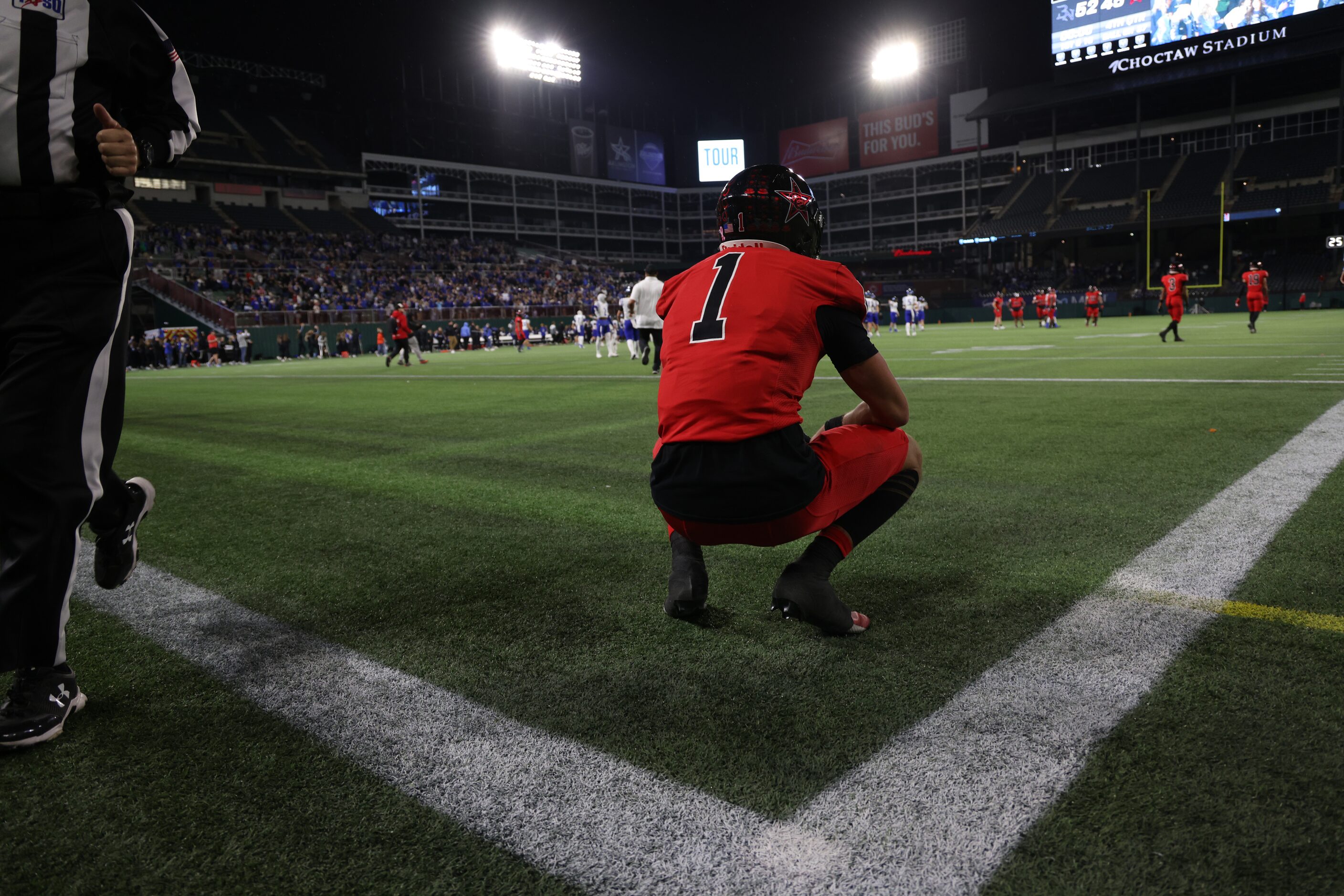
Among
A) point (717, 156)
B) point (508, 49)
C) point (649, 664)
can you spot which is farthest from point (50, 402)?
point (717, 156)

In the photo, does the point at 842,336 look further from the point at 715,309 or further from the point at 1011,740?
the point at 1011,740

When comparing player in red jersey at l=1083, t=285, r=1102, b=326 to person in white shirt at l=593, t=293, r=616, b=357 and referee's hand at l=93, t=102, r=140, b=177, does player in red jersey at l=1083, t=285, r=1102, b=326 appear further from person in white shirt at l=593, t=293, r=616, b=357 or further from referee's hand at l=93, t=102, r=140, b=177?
referee's hand at l=93, t=102, r=140, b=177

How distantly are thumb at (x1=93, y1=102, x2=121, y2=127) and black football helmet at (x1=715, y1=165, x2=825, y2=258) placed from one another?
1.68 m

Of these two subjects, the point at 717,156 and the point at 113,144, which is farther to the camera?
the point at 717,156

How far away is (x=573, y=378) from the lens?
14531mm

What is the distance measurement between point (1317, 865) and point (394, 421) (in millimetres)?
8650

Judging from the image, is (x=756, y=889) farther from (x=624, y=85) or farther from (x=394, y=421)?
(x=624, y=85)

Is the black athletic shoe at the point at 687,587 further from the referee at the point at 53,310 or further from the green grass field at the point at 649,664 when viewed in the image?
the referee at the point at 53,310

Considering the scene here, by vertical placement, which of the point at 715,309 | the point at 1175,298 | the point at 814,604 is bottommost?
the point at 814,604

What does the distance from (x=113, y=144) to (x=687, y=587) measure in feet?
6.57

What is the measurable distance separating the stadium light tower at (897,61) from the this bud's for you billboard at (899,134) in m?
2.86

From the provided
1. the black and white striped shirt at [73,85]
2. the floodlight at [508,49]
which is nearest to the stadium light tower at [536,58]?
the floodlight at [508,49]

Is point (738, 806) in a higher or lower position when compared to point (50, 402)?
lower

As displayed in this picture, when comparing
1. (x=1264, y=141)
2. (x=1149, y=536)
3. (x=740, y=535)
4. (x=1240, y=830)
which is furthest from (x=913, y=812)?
(x=1264, y=141)
